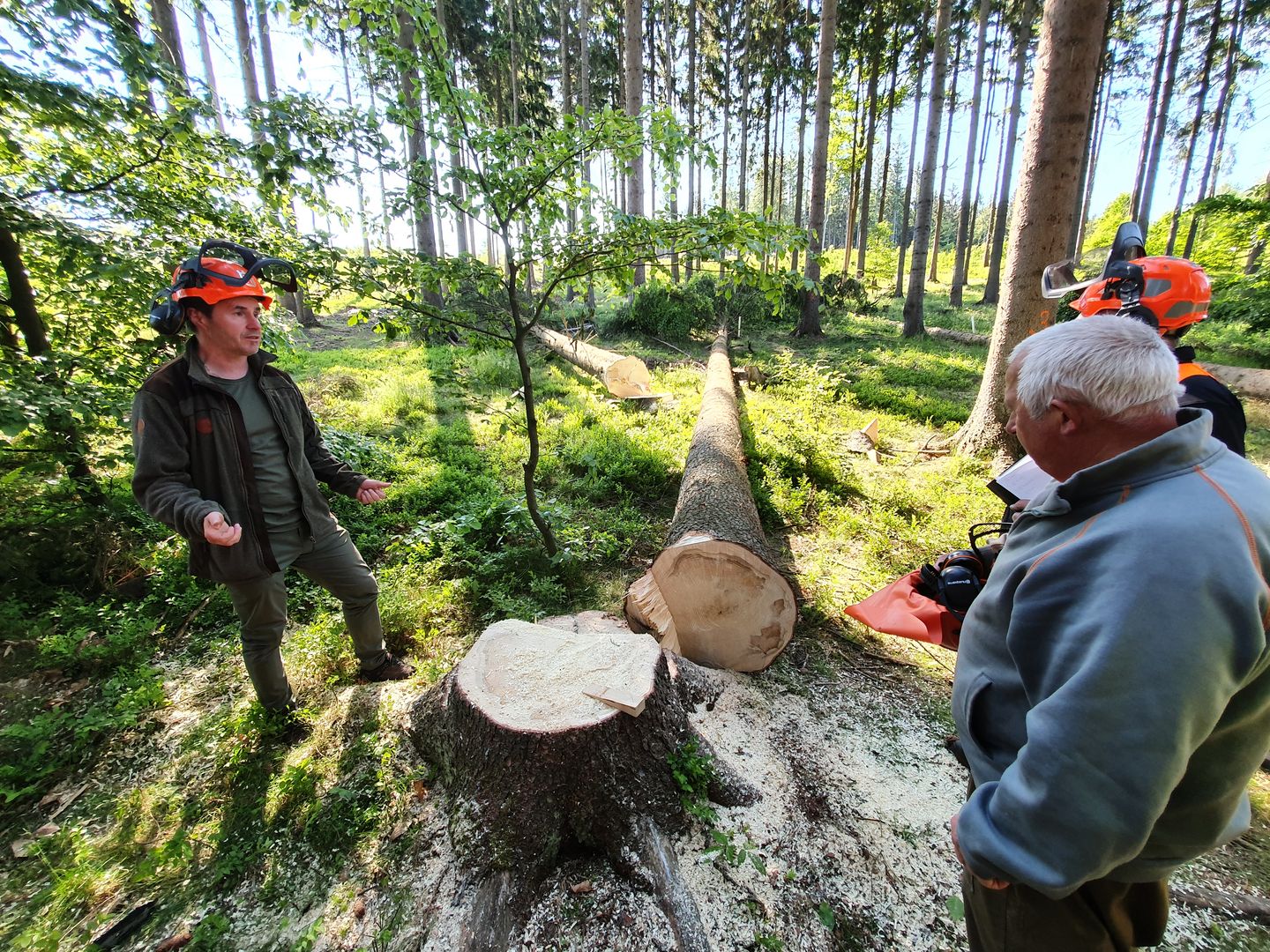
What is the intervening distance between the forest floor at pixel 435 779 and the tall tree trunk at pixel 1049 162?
1.88m

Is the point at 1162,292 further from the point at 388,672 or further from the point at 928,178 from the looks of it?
the point at 928,178

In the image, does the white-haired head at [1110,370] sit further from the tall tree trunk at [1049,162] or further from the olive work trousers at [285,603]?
the tall tree trunk at [1049,162]

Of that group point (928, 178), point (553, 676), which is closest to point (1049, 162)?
point (553, 676)

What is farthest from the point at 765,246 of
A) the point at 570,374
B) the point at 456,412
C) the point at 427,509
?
the point at 570,374

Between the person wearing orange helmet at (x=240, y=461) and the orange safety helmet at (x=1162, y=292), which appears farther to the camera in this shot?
the orange safety helmet at (x=1162, y=292)

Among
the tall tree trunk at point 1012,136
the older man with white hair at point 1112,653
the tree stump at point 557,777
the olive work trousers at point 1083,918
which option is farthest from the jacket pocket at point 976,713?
the tall tree trunk at point 1012,136

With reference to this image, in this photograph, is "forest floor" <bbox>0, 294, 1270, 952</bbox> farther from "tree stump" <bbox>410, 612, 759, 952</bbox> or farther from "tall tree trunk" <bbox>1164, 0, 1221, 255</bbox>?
"tall tree trunk" <bbox>1164, 0, 1221, 255</bbox>

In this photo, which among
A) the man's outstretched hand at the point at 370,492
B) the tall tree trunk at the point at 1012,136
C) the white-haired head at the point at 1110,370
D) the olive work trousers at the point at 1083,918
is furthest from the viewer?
the tall tree trunk at the point at 1012,136

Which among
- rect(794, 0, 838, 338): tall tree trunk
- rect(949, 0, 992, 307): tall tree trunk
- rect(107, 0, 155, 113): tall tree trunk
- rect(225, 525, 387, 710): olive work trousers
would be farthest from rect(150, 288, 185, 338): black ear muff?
rect(949, 0, 992, 307): tall tree trunk

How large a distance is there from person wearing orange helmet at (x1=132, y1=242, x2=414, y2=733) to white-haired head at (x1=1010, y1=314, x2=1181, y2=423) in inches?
102

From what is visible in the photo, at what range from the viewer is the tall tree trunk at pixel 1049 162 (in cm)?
462

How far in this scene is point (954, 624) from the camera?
1976 millimetres

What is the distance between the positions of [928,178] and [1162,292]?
12670 millimetres

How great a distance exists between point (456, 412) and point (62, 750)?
551cm
